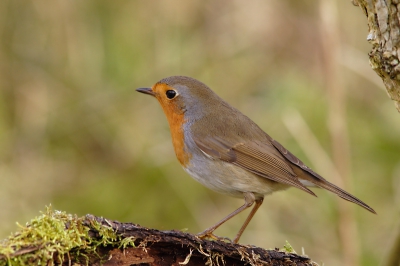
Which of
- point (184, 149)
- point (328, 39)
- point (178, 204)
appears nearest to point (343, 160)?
point (328, 39)

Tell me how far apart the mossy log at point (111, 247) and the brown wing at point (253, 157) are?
0.97 m

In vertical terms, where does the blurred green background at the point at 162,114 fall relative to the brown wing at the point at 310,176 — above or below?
above

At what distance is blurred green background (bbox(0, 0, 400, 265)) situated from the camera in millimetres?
5410

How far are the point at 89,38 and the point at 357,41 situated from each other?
358cm

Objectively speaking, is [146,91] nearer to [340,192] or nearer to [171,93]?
[171,93]

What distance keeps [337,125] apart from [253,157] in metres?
0.82

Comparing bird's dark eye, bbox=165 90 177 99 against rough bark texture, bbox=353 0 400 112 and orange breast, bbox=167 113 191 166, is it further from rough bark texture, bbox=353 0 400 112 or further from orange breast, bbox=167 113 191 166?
rough bark texture, bbox=353 0 400 112

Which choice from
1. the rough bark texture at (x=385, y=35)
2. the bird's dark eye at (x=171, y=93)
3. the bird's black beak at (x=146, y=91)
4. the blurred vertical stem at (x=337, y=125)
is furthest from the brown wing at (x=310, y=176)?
the rough bark texture at (x=385, y=35)

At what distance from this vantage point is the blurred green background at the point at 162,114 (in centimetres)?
541

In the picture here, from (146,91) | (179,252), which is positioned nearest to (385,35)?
(179,252)

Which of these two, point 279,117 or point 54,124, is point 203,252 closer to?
point 279,117

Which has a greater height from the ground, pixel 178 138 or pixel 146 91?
pixel 146 91

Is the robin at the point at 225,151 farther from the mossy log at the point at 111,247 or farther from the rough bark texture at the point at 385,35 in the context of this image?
the rough bark texture at the point at 385,35

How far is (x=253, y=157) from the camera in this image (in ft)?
14.2
